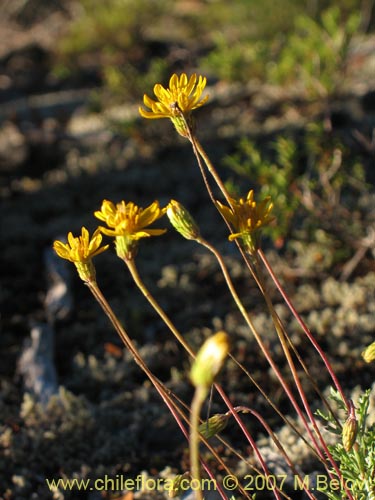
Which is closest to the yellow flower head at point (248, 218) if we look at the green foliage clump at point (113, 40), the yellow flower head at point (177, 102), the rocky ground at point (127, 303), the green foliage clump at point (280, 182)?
the yellow flower head at point (177, 102)

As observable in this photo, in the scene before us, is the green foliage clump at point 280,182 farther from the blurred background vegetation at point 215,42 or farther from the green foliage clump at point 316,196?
the blurred background vegetation at point 215,42

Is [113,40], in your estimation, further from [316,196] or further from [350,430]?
[350,430]

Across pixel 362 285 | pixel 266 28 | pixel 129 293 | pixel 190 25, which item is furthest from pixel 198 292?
pixel 190 25

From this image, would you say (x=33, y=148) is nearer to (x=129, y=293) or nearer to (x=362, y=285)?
(x=129, y=293)

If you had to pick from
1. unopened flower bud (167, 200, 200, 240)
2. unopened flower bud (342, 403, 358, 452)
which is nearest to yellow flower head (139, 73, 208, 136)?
unopened flower bud (167, 200, 200, 240)

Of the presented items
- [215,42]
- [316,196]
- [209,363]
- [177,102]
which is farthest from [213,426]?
[215,42]
